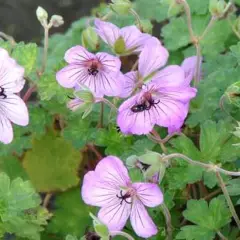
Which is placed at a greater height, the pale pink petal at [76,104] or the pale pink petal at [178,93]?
the pale pink petal at [178,93]

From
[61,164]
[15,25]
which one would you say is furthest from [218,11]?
[15,25]

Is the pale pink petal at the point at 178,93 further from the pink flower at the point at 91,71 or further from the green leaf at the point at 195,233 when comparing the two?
the green leaf at the point at 195,233

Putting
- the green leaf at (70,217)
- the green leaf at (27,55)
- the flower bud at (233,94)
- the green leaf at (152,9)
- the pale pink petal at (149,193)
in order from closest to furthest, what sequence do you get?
the pale pink petal at (149,193) → the flower bud at (233,94) → the green leaf at (27,55) → the green leaf at (70,217) → the green leaf at (152,9)

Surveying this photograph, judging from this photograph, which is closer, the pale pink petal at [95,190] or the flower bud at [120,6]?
the pale pink petal at [95,190]

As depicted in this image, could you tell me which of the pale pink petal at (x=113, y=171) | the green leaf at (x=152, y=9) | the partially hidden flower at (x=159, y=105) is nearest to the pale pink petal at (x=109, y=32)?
the partially hidden flower at (x=159, y=105)

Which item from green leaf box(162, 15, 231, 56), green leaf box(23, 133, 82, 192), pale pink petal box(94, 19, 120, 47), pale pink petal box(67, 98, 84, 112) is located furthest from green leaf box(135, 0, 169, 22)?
pale pink petal box(67, 98, 84, 112)

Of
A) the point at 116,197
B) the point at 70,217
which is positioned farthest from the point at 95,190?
the point at 70,217
